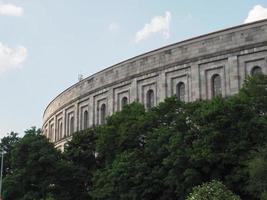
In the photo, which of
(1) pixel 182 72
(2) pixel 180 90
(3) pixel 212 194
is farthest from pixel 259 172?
(2) pixel 180 90

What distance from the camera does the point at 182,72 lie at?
131 feet

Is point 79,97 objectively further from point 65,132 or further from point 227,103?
point 227,103

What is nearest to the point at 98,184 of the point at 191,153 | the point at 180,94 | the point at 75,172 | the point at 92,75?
the point at 75,172

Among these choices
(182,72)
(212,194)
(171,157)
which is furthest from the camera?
(182,72)

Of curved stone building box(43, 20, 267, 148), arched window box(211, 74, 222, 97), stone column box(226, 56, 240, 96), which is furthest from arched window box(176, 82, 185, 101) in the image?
stone column box(226, 56, 240, 96)

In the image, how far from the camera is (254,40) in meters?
36.1

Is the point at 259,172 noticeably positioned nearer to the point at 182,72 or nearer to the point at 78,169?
the point at 78,169

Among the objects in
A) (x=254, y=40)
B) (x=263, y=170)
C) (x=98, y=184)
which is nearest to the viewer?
(x=263, y=170)

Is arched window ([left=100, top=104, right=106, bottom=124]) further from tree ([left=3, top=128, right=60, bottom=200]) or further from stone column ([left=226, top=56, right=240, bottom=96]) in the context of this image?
stone column ([left=226, top=56, right=240, bottom=96])

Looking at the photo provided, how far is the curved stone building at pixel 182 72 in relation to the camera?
3641cm

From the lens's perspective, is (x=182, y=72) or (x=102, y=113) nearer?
(x=182, y=72)

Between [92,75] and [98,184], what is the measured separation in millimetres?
18702

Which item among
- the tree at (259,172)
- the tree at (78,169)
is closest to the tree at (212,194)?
the tree at (259,172)

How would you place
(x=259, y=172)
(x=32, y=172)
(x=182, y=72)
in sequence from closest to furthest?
(x=259, y=172) → (x=32, y=172) → (x=182, y=72)
